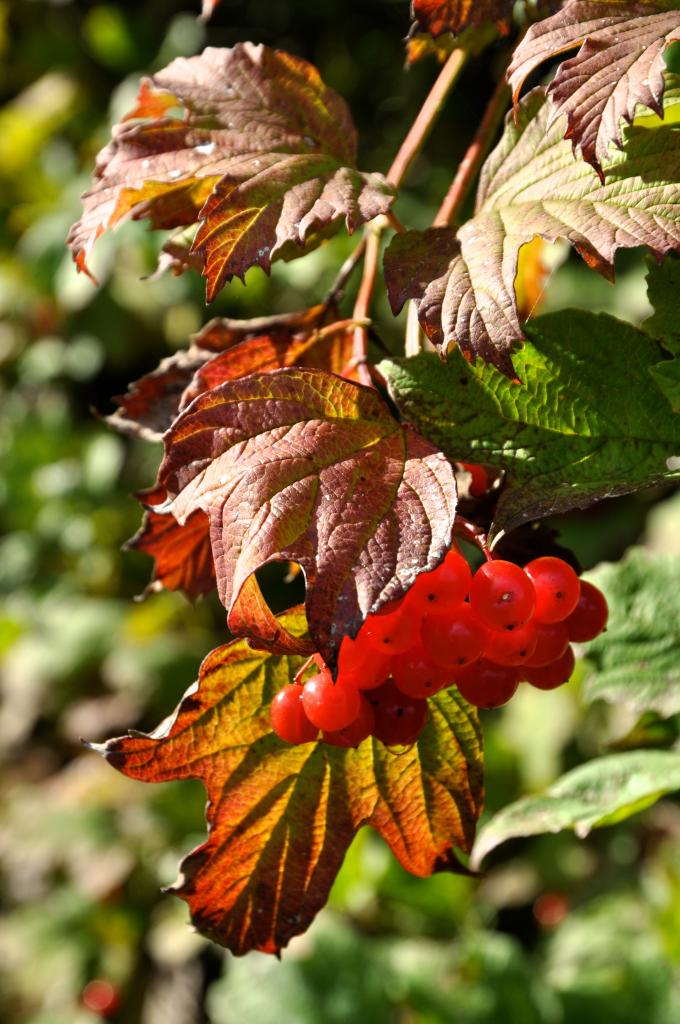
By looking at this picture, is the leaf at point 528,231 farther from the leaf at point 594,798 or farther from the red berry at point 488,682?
the leaf at point 594,798

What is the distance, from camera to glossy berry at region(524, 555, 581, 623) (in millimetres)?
583

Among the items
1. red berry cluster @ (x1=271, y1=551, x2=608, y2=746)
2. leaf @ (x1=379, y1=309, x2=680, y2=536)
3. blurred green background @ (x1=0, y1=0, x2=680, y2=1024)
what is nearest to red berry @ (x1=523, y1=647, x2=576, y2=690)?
red berry cluster @ (x1=271, y1=551, x2=608, y2=746)

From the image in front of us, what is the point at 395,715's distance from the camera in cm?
60

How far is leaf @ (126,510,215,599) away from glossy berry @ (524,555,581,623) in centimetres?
25

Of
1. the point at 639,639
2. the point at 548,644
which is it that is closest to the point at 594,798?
the point at 639,639

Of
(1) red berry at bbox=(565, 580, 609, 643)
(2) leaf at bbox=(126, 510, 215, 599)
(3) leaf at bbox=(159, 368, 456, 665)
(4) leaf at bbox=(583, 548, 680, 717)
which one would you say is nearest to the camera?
(3) leaf at bbox=(159, 368, 456, 665)

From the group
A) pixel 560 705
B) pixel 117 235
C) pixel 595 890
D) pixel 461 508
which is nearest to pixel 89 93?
pixel 117 235

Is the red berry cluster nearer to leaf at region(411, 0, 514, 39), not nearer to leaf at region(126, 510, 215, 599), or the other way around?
leaf at region(126, 510, 215, 599)

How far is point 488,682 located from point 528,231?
248 millimetres

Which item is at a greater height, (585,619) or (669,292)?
(669,292)

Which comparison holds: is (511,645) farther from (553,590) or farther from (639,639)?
(639,639)

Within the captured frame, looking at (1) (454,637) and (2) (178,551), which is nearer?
(1) (454,637)

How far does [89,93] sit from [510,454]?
260 cm

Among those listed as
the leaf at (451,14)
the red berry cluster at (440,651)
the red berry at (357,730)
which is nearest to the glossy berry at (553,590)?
the red berry cluster at (440,651)
